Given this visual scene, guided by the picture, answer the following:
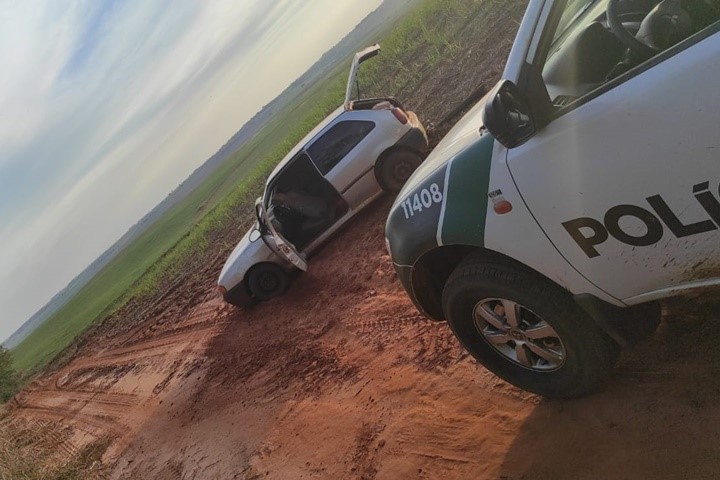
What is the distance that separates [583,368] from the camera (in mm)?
3273

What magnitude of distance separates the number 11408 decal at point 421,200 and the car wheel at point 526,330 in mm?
414

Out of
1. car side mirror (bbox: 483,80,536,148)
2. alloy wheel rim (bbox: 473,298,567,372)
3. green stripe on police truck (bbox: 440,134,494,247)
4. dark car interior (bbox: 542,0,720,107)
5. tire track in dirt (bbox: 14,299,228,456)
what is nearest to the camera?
dark car interior (bbox: 542,0,720,107)

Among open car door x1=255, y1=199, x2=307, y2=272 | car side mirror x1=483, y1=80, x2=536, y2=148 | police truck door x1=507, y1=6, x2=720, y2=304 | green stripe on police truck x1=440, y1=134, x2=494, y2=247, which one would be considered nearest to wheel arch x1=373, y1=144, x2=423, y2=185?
open car door x1=255, y1=199, x2=307, y2=272

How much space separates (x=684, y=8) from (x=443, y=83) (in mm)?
11547

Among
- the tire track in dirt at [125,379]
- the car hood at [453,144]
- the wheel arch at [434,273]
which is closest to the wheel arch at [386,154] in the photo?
the tire track in dirt at [125,379]

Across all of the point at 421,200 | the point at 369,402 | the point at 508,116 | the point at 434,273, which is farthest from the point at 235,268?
the point at 508,116

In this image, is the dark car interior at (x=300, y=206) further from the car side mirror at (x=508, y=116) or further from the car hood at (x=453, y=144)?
the car side mirror at (x=508, y=116)

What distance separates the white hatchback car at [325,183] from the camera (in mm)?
8875

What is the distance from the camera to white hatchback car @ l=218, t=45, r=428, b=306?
349 inches

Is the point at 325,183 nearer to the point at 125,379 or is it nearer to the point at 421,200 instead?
the point at 421,200

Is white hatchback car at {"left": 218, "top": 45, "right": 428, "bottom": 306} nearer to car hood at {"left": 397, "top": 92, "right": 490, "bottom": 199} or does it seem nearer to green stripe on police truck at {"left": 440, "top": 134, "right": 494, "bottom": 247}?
car hood at {"left": 397, "top": 92, "right": 490, "bottom": 199}

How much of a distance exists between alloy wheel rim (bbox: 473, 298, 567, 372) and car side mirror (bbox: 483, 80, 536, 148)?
3.31ft

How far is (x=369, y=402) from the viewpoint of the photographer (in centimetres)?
492

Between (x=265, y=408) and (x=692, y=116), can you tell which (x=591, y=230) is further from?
(x=265, y=408)
